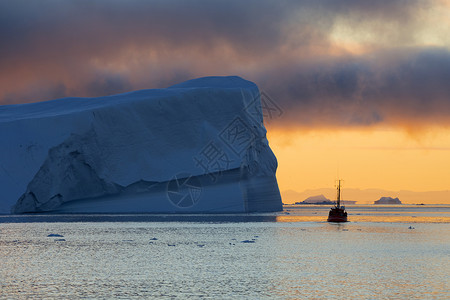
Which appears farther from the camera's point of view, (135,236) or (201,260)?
(135,236)

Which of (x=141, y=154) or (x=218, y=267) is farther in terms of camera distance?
(x=141, y=154)

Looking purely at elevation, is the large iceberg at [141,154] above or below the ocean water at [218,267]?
above

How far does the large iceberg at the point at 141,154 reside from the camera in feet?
147

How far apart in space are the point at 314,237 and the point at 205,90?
72.8 ft

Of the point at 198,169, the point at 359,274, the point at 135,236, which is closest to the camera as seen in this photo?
the point at 359,274

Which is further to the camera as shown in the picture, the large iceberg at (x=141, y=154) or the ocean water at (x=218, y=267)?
the large iceberg at (x=141, y=154)

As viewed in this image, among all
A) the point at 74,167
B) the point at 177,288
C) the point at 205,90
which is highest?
the point at 205,90

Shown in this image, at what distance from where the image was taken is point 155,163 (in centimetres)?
4859

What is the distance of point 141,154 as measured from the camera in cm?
4862

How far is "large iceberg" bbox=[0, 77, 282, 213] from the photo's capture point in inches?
1767

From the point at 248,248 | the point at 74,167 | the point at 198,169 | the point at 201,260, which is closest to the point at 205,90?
the point at 198,169

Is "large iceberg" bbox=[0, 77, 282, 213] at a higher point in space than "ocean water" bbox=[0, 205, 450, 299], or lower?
higher

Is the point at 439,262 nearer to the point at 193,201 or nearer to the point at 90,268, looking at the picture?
the point at 90,268

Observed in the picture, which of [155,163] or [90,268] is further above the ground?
[155,163]
